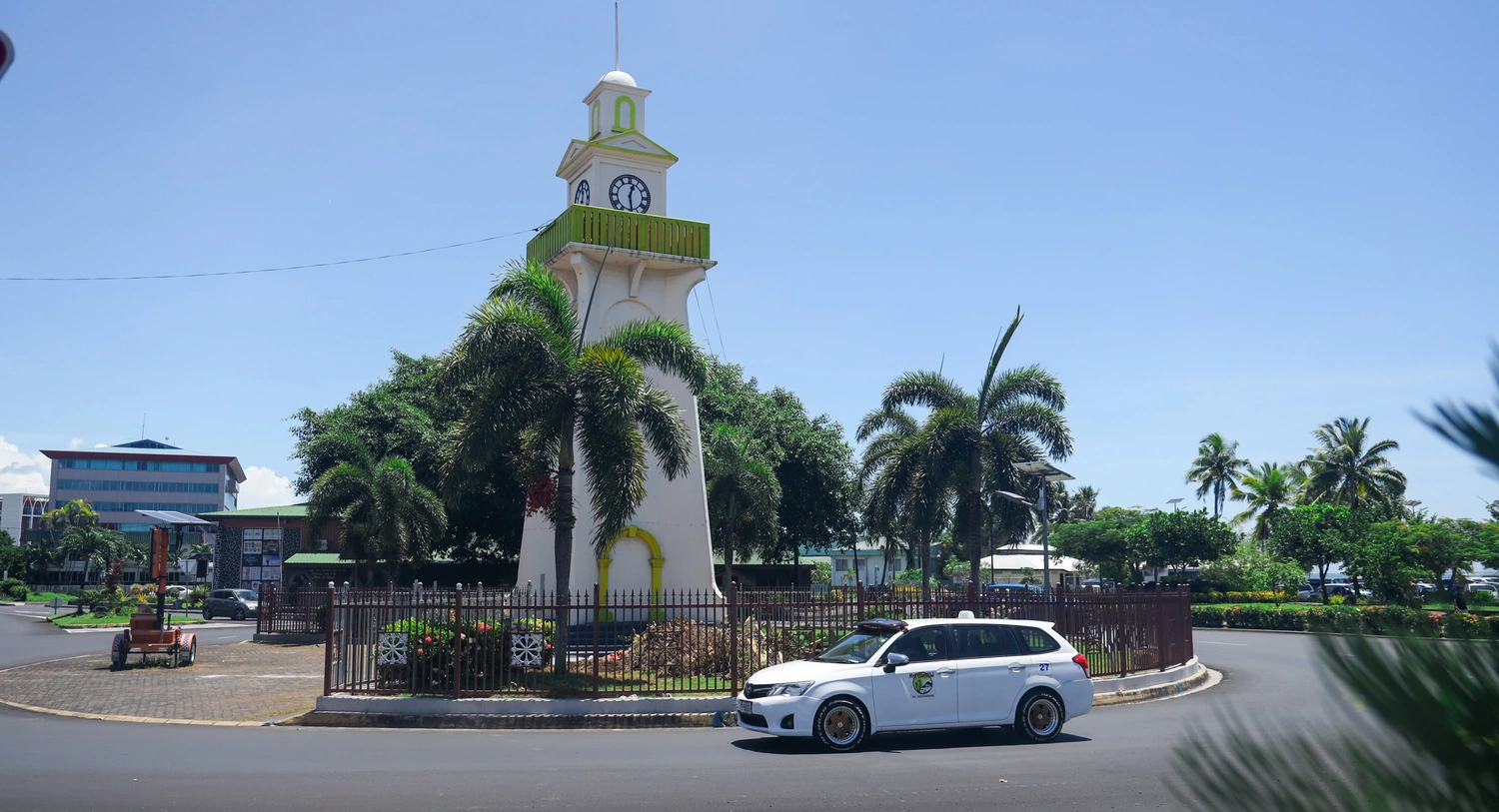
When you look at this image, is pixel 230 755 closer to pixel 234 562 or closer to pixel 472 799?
pixel 472 799

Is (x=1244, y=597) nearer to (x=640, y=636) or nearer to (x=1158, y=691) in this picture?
(x=1158, y=691)

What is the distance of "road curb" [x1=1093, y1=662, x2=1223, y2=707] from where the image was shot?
17469 mm

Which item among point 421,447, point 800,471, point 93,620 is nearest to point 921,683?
point 421,447

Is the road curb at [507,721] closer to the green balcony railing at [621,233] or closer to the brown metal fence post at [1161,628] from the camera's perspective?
Result: the brown metal fence post at [1161,628]

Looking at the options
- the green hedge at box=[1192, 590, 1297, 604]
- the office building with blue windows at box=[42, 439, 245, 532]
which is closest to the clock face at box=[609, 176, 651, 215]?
the green hedge at box=[1192, 590, 1297, 604]

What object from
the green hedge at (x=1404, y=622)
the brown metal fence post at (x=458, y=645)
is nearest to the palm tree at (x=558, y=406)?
the brown metal fence post at (x=458, y=645)

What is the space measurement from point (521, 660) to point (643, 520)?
13310 millimetres

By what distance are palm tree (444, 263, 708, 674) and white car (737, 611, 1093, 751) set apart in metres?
6.95

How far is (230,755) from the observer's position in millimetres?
12070

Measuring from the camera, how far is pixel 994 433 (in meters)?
30.6

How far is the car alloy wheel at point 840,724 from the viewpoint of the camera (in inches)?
480

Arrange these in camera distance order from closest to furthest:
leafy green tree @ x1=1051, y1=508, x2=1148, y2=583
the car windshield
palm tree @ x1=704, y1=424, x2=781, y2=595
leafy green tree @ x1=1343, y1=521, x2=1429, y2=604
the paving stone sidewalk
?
1. the car windshield
2. the paving stone sidewalk
3. leafy green tree @ x1=1343, y1=521, x2=1429, y2=604
4. palm tree @ x1=704, y1=424, x2=781, y2=595
5. leafy green tree @ x1=1051, y1=508, x2=1148, y2=583

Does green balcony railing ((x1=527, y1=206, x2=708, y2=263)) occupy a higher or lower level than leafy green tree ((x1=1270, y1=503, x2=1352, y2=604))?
higher

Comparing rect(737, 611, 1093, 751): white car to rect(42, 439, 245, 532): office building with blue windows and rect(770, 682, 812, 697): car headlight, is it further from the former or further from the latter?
rect(42, 439, 245, 532): office building with blue windows
